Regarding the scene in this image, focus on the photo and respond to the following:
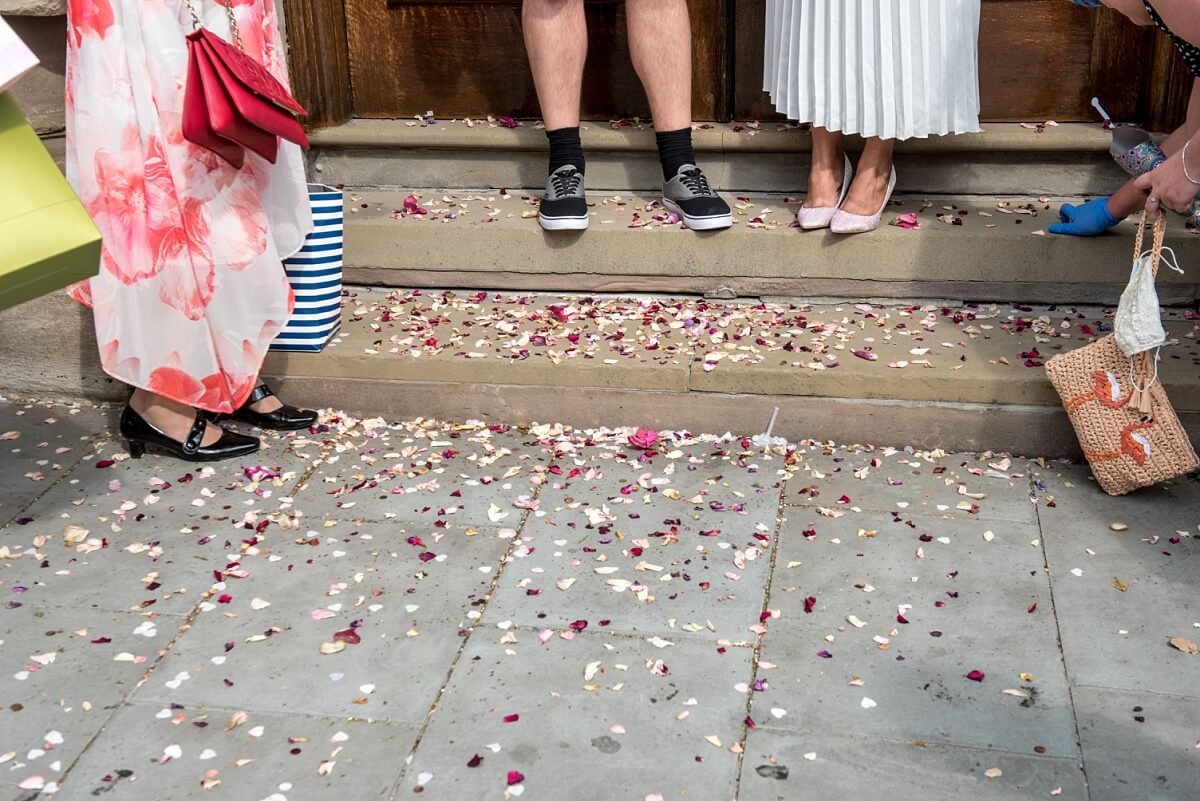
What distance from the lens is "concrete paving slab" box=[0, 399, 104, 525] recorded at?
3.16m

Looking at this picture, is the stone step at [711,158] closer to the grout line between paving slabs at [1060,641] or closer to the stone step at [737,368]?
the stone step at [737,368]

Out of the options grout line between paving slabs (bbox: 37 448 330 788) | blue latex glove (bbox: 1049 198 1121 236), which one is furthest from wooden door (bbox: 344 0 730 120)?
grout line between paving slabs (bbox: 37 448 330 788)

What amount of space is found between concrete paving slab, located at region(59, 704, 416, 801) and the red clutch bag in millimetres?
1340

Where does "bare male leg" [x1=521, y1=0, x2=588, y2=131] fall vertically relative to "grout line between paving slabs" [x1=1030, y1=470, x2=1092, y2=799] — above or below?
above

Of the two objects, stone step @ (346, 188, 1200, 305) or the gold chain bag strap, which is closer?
the gold chain bag strap

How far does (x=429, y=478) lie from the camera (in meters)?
3.15

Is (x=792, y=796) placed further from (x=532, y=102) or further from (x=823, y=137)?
(x=532, y=102)

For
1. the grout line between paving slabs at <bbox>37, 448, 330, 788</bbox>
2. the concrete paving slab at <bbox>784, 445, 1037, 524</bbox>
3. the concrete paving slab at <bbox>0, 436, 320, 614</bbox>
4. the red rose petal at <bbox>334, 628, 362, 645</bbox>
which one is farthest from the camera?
the concrete paving slab at <bbox>784, 445, 1037, 524</bbox>

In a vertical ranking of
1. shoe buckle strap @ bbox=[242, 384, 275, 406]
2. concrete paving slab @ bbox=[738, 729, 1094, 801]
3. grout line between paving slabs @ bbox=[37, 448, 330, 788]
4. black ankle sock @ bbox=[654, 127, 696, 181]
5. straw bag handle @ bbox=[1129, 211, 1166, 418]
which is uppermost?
black ankle sock @ bbox=[654, 127, 696, 181]

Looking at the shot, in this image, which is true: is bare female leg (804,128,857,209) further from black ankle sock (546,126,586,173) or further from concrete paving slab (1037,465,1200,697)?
concrete paving slab (1037,465,1200,697)

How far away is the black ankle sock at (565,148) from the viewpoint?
379 cm

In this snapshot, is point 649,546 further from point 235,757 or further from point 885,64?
point 885,64

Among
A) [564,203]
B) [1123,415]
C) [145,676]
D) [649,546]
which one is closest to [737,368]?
[649,546]

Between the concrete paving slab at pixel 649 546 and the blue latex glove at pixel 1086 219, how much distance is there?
115 cm
